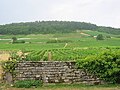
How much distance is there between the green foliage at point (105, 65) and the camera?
17.0 m

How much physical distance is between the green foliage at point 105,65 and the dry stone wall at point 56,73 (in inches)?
13.2

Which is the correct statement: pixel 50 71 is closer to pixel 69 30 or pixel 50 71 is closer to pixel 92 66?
pixel 92 66

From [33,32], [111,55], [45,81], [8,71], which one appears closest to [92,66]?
[111,55]

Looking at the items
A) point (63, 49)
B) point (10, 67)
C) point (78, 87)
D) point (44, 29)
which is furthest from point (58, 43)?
point (78, 87)

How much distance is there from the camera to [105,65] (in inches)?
A: 676

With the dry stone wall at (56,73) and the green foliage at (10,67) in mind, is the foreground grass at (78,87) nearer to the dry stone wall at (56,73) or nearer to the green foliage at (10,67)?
the dry stone wall at (56,73)

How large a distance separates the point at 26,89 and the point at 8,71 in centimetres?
176

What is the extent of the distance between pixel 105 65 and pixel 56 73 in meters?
2.50

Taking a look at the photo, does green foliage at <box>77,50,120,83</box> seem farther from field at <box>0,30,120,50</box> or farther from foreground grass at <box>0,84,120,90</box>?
field at <box>0,30,120,50</box>

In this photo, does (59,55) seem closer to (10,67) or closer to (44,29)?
(10,67)

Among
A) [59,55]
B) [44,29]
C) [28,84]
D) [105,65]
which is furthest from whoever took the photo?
[44,29]

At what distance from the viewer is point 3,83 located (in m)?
17.6

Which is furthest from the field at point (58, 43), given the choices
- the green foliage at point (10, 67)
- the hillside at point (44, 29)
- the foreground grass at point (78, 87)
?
the foreground grass at point (78, 87)

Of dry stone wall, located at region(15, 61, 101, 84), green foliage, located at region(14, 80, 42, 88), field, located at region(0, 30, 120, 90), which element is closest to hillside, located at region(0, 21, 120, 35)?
field, located at region(0, 30, 120, 90)
